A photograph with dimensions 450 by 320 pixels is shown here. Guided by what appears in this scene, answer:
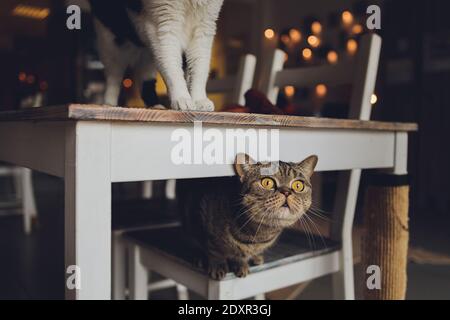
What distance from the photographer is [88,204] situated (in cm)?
48

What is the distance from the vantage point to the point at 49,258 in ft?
6.26

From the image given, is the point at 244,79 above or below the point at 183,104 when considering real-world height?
above

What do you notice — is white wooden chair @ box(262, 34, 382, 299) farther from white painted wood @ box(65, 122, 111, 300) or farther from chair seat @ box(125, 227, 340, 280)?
white painted wood @ box(65, 122, 111, 300)

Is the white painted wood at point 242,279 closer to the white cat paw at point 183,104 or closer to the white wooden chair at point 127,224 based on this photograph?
the white wooden chair at point 127,224

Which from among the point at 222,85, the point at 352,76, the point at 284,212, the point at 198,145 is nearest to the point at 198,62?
the point at 198,145

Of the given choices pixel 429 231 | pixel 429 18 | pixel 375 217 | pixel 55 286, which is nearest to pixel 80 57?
pixel 55 286

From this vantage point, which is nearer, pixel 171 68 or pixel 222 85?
pixel 171 68

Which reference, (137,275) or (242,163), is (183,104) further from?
(137,275)

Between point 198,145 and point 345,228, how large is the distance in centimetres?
62

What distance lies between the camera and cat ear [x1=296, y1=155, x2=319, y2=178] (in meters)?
0.60

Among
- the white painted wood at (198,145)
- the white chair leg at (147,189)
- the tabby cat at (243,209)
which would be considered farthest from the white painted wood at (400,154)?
the white chair leg at (147,189)
